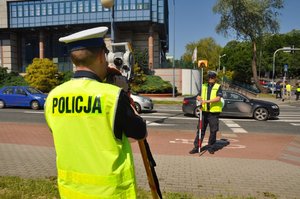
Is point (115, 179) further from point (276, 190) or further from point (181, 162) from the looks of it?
point (181, 162)

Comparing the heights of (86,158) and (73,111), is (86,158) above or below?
below

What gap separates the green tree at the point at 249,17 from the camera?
37188 millimetres

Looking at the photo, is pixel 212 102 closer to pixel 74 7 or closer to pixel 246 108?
pixel 246 108

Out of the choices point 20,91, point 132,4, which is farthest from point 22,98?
point 132,4

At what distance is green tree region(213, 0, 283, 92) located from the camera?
37.2m

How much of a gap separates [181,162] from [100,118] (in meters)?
5.13

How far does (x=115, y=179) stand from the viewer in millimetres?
2070

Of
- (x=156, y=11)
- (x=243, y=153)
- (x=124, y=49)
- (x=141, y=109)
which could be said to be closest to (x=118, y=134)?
(x=124, y=49)

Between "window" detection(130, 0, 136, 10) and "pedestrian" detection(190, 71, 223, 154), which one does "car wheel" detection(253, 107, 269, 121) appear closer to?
"pedestrian" detection(190, 71, 223, 154)

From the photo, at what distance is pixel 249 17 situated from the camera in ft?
123

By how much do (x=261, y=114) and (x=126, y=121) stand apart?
1418 cm

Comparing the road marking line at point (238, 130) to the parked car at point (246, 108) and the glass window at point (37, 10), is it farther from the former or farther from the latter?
the glass window at point (37, 10)

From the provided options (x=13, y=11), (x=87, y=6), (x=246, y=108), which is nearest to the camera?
(x=246, y=108)

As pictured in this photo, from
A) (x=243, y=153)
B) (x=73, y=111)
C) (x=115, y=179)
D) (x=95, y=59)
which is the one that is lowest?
(x=243, y=153)
